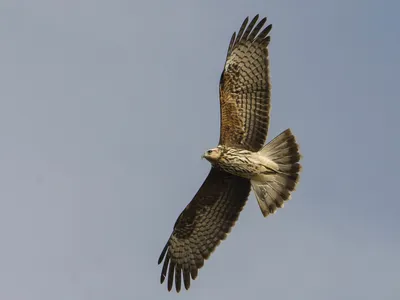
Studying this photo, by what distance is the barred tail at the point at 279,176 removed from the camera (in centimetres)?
2028

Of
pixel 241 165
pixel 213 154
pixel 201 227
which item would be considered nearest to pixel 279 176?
pixel 241 165

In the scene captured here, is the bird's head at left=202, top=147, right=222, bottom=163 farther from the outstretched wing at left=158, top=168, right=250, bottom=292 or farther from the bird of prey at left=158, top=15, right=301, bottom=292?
the outstretched wing at left=158, top=168, right=250, bottom=292

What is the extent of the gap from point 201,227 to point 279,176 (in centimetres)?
193

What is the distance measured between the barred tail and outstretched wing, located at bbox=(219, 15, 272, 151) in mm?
294

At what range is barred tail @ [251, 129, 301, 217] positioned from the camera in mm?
20281

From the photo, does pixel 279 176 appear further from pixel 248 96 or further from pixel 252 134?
pixel 248 96

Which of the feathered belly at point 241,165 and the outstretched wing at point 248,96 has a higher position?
the outstretched wing at point 248,96

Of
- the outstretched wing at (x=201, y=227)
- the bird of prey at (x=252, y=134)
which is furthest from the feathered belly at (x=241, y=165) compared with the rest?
the outstretched wing at (x=201, y=227)

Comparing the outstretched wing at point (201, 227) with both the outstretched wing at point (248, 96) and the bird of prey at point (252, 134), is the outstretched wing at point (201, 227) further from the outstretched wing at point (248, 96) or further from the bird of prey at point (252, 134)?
the outstretched wing at point (248, 96)

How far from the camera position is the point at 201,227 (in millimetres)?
21531

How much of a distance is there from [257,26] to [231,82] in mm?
1053

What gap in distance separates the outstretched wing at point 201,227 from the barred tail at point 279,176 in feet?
1.71

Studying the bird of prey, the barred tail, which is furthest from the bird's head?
the barred tail

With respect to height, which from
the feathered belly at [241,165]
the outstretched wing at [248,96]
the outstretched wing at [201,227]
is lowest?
the outstretched wing at [201,227]
